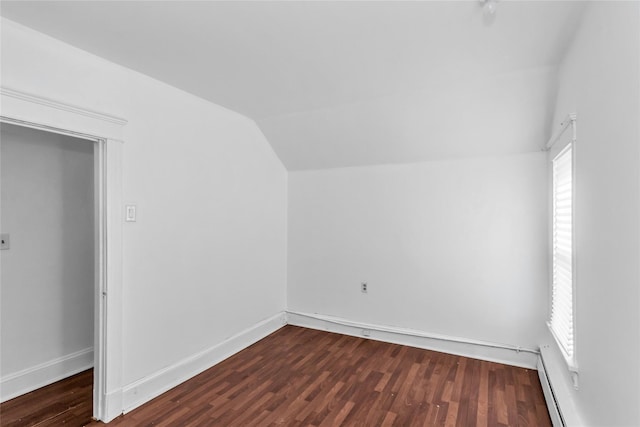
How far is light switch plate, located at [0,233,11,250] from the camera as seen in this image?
2510 millimetres

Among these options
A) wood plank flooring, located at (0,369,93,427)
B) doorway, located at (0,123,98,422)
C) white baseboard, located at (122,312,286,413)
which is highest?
doorway, located at (0,123,98,422)

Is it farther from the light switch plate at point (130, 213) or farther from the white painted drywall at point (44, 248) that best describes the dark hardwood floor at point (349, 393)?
the light switch plate at point (130, 213)

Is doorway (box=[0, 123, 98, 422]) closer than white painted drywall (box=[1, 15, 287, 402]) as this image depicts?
No

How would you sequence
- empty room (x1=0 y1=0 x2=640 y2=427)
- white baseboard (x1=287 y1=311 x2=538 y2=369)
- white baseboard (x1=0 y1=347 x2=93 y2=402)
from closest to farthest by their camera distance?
empty room (x1=0 y1=0 x2=640 y2=427)
white baseboard (x1=0 y1=347 x2=93 y2=402)
white baseboard (x1=287 y1=311 x2=538 y2=369)

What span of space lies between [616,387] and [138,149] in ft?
10.1

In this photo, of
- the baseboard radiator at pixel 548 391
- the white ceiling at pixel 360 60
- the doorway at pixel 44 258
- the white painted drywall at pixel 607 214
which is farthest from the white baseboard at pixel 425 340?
the doorway at pixel 44 258

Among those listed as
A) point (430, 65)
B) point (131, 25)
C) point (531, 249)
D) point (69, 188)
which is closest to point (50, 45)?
point (131, 25)

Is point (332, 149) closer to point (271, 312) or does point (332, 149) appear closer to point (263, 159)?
point (263, 159)

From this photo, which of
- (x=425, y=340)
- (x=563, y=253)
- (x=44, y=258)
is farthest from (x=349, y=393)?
(x=44, y=258)

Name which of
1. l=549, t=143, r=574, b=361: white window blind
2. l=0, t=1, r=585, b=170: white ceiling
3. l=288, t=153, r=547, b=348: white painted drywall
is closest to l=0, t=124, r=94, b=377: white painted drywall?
l=0, t=1, r=585, b=170: white ceiling

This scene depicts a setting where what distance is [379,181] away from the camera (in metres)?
3.71

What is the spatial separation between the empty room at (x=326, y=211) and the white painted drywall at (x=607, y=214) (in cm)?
2

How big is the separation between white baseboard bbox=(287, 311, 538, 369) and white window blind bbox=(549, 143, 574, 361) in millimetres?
567

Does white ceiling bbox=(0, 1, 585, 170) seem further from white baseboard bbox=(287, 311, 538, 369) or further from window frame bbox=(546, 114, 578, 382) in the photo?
white baseboard bbox=(287, 311, 538, 369)
